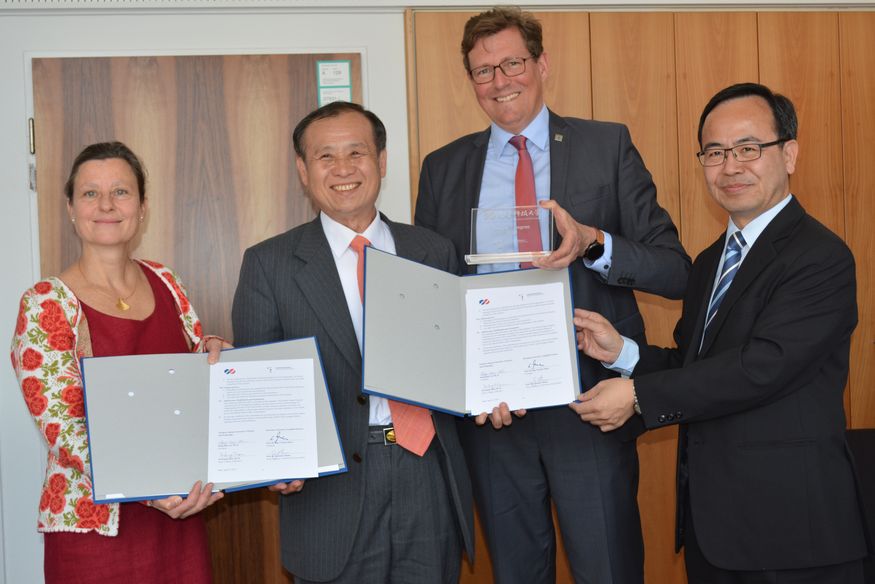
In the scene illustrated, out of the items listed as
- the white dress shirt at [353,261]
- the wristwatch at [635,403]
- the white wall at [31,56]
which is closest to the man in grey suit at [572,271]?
the wristwatch at [635,403]

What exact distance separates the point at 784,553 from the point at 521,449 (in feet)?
2.68

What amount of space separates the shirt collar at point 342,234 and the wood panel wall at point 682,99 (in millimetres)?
1359

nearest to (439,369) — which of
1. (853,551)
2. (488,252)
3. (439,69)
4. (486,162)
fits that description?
(488,252)

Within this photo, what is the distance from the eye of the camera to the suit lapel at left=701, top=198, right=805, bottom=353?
2.13 metres

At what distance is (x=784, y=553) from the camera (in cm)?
201

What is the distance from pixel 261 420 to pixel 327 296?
1.28ft

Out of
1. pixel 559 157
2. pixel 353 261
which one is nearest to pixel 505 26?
pixel 559 157

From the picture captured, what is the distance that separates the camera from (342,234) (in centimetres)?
239

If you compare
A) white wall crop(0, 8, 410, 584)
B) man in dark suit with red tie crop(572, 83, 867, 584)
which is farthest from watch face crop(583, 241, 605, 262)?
white wall crop(0, 8, 410, 584)

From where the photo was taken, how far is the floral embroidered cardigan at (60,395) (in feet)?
7.23

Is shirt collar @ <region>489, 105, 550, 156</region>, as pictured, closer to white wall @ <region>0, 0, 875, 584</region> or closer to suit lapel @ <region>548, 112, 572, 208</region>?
suit lapel @ <region>548, 112, 572, 208</region>

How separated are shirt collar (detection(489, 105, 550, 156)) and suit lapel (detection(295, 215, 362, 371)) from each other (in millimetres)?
772

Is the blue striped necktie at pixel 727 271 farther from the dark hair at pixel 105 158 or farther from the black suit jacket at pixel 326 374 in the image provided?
the dark hair at pixel 105 158

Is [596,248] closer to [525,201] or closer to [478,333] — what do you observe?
[525,201]
